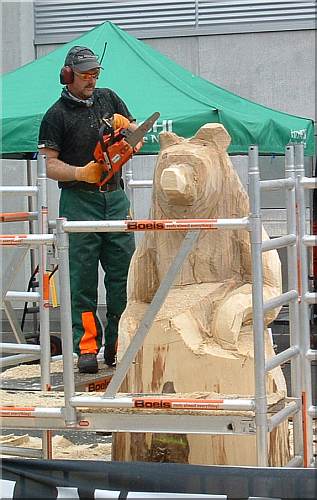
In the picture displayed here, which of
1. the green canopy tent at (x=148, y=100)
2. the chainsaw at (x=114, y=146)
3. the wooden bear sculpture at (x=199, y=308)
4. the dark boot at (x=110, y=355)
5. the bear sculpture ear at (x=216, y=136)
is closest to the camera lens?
the wooden bear sculpture at (x=199, y=308)

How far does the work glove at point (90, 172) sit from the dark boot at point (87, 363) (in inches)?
40.8

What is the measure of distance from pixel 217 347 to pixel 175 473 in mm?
954

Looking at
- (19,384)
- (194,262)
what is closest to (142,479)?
(194,262)

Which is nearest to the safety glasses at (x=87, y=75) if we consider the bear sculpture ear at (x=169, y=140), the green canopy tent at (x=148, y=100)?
the bear sculpture ear at (x=169, y=140)

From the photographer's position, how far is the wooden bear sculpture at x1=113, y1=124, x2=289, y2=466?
4324mm

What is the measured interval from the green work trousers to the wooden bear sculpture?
124cm

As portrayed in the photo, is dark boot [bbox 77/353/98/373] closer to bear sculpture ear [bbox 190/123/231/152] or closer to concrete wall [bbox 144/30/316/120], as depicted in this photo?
bear sculpture ear [bbox 190/123/231/152]

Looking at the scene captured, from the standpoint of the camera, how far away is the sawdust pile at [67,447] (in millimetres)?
5145

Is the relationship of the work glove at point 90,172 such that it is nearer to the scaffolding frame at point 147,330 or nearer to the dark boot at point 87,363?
the dark boot at point 87,363

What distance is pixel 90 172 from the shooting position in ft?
18.3

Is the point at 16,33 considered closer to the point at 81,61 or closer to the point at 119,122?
the point at 81,61

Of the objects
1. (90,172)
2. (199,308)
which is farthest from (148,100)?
(199,308)

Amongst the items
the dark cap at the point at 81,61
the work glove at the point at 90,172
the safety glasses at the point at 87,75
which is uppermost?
the dark cap at the point at 81,61

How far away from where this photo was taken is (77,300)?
601cm
